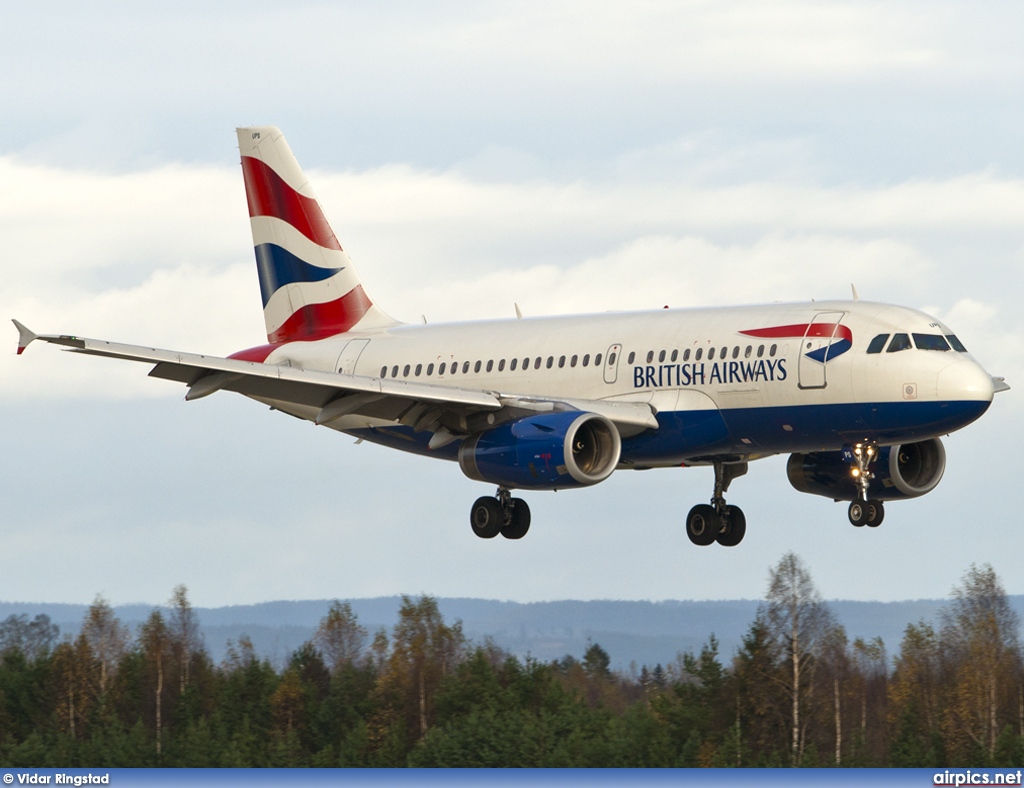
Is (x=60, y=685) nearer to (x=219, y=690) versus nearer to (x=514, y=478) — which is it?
(x=219, y=690)

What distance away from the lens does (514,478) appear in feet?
131

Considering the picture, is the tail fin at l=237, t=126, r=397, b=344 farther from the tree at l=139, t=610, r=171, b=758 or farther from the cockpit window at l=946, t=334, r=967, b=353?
Result: the tree at l=139, t=610, r=171, b=758

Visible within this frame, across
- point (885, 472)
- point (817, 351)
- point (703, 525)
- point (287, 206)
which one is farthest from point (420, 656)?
point (817, 351)

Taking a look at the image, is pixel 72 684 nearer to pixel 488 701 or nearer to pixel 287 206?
pixel 488 701

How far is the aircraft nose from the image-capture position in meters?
37.8

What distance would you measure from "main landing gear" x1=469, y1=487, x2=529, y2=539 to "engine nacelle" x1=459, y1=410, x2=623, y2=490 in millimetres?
3042

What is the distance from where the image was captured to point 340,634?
136m

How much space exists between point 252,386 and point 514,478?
7575mm

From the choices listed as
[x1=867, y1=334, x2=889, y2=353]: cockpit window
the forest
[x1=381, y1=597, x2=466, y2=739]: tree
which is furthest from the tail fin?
[x1=381, y1=597, x2=466, y2=739]: tree

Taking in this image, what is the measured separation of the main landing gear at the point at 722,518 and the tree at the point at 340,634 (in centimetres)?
9052

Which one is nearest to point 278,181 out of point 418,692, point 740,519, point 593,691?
point 740,519

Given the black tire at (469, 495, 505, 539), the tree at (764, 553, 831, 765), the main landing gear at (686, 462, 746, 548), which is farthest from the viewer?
the tree at (764, 553, 831, 765)

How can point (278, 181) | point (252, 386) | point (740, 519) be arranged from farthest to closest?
point (278, 181)
point (740, 519)
point (252, 386)

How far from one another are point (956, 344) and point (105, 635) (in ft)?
334
